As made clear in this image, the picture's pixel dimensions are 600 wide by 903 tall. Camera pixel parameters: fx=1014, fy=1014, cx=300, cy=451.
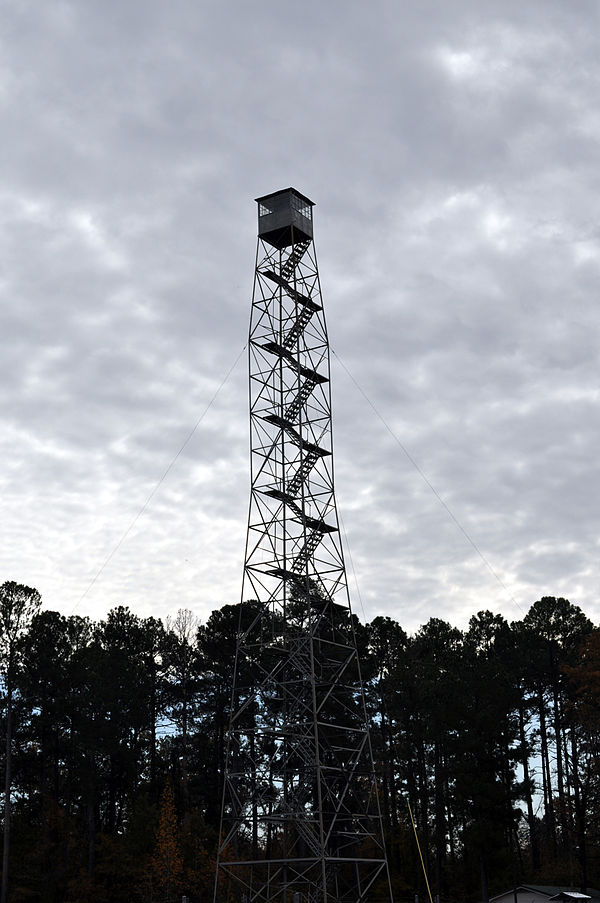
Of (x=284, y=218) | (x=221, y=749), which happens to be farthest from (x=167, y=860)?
(x=284, y=218)

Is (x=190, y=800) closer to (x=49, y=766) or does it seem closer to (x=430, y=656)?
(x=49, y=766)

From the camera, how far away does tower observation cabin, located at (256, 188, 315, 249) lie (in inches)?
1714

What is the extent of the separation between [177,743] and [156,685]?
13.4 feet

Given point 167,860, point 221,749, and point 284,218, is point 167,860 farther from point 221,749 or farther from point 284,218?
point 284,218

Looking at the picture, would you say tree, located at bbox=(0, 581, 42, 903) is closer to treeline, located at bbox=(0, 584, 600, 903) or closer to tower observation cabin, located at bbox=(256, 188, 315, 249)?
treeline, located at bbox=(0, 584, 600, 903)

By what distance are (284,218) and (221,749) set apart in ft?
119

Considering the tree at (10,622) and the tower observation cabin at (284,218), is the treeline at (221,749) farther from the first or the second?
the tower observation cabin at (284,218)

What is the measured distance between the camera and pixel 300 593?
4003 cm

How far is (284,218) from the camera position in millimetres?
43531

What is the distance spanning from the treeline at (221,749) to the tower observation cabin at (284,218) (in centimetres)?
2342

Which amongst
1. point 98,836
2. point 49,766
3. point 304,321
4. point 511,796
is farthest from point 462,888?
point 304,321

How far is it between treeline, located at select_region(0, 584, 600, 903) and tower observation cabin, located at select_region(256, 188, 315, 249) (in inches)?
922

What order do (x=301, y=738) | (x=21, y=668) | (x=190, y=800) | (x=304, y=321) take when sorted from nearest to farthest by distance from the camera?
(x=301, y=738)
(x=304, y=321)
(x=21, y=668)
(x=190, y=800)

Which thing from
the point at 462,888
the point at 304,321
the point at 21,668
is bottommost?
the point at 462,888
